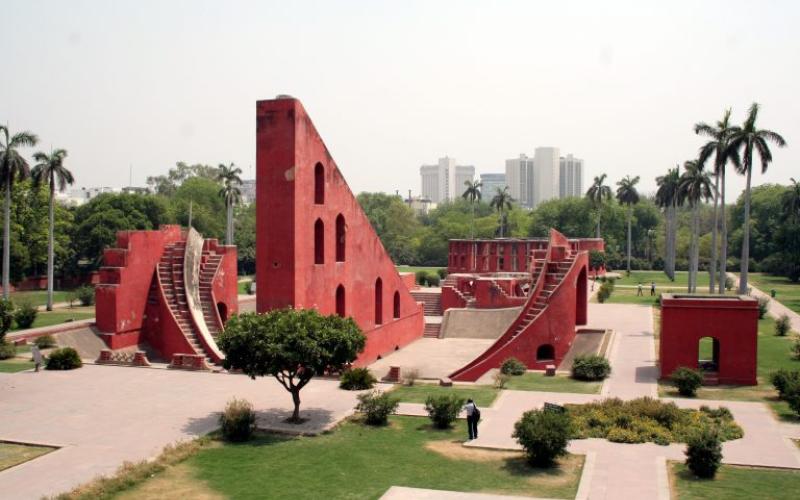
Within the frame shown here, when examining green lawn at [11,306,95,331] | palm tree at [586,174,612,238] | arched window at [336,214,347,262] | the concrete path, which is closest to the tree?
the concrete path

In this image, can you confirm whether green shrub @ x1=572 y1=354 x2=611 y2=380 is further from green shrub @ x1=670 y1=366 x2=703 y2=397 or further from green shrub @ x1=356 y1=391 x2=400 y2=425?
green shrub @ x1=356 y1=391 x2=400 y2=425

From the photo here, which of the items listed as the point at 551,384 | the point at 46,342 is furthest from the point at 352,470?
the point at 46,342

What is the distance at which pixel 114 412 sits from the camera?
19.0 meters

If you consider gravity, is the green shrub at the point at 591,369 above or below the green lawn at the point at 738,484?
above

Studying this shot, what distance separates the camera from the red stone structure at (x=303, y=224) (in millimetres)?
23875

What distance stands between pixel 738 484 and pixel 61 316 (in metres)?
34.5

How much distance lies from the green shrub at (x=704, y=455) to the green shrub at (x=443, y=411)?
17.7ft

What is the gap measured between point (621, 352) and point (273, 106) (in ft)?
49.7

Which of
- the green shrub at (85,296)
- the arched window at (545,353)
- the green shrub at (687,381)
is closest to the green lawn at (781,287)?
the arched window at (545,353)

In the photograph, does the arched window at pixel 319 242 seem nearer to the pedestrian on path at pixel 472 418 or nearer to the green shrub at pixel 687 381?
the pedestrian on path at pixel 472 418

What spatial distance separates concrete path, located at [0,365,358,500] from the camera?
14805mm

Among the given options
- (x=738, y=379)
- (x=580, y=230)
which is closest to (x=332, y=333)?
(x=738, y=379)

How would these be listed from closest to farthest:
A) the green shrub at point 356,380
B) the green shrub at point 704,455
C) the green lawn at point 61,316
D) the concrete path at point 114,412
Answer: the green shrub at point 704,455 < the concrete path at point 114,412 < the green shrub at point 356,380 < the green lawn at point 61,316

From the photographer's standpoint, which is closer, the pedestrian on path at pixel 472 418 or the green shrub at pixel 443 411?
the pedestrian on path at pixel 472 418
